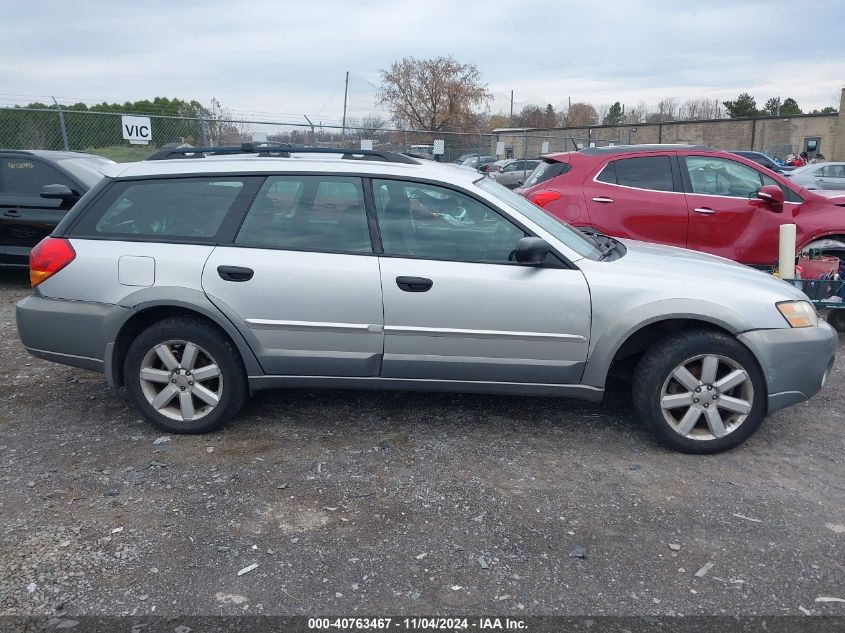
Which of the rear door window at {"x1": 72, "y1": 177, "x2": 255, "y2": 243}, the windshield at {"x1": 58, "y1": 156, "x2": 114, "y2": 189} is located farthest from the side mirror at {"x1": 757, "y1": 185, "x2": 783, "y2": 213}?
the windshield at {"x1": 58, "y1": 156, "x2": 114, "y2": 189}

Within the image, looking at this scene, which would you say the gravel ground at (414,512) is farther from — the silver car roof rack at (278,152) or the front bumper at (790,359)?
the silver car roof rack at (278,152)

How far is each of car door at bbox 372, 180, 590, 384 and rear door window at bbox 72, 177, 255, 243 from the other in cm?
97

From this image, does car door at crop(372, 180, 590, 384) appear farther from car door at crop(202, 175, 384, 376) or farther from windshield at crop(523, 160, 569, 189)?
windshield at crop(523, 160, 569, 189)

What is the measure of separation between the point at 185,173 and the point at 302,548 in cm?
246

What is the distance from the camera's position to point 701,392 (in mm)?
4117

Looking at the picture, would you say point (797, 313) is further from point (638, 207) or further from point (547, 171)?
point (547, 171)

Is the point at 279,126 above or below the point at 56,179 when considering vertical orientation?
above

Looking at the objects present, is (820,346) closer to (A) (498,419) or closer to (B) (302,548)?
(A) (498,419)

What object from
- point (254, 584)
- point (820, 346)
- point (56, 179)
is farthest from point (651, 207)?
point (56, 179)

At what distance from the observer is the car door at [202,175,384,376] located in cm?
420

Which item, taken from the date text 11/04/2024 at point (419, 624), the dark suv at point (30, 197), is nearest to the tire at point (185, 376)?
the date text 11/04/2024 at point (419, 624)

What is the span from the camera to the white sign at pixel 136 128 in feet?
45.6

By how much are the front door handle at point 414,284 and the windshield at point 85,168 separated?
580 cm

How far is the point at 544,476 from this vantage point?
12.9 ft
